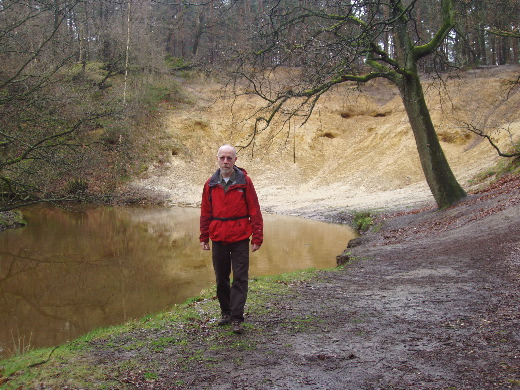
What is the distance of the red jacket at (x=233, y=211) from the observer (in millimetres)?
4953

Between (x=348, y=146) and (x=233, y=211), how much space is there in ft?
102

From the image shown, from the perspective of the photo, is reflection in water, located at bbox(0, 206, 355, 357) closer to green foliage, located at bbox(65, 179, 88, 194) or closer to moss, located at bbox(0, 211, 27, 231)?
moss, located at bbox(0, 211, 27, 231)

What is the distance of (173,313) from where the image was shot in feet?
20.9

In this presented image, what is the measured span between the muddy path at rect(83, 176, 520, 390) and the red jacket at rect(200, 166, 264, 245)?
1047 millimetres

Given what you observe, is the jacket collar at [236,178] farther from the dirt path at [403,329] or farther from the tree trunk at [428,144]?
the tree trunk at [428,144]

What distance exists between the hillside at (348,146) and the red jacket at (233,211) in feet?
54.2

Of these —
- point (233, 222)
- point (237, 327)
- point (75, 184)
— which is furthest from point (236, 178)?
point (75, 184)

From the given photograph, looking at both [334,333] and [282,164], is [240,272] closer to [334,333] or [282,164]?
[334,333]

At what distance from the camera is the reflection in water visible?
7656 millimetres

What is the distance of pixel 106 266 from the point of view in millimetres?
11641

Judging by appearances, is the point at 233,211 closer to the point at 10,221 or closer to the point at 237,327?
the point at 237,327

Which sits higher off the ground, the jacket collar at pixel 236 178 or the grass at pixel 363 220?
the jacket collar at pixel 236 178

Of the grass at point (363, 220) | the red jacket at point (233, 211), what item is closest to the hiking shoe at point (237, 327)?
the red jacket at point (233, 211)

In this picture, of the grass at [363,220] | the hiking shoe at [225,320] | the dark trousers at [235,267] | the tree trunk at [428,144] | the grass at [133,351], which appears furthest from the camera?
the grass at [363,220]
